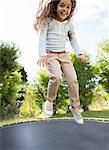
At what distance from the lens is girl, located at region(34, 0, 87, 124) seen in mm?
2426

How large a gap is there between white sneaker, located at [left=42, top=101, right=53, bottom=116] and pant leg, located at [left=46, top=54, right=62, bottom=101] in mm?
28

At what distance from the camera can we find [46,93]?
254 centimetres

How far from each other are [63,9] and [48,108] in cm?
54

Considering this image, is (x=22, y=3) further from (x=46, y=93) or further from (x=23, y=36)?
(x=46, y=93)

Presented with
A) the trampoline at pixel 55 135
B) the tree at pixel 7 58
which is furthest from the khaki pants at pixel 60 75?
the tree at pixel 7 58

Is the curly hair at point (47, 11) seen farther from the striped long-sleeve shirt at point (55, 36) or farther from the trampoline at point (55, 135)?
the trampoline at point (55, 135)

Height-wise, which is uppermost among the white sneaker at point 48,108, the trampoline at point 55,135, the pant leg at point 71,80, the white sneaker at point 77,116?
the pant leg at point 71,80

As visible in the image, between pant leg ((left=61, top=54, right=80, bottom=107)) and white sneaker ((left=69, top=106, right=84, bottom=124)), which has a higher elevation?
pant leg ((left=61, top=54, right=80, bottom=107))

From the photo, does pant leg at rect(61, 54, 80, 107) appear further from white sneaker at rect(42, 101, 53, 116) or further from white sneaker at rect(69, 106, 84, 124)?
white sneaker at rect(42, 101, 53, 116)

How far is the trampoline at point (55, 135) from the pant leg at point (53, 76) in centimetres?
23

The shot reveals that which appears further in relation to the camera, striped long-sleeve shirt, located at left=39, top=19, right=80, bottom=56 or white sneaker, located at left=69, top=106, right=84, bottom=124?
white sneaker, located at left=69, top=106, right=84, bottom=124

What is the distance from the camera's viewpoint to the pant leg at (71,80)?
2.49m

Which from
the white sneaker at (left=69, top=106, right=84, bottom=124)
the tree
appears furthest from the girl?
the tree

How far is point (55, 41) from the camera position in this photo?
8.17 ft
